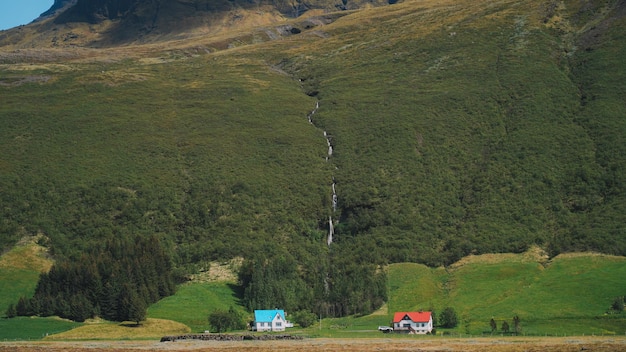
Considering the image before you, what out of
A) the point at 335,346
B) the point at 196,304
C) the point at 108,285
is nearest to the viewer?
the point at 335,346

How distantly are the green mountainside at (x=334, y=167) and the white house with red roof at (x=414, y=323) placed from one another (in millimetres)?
15400

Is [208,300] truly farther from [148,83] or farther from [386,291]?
[148,83]

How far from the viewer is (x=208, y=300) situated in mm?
95562

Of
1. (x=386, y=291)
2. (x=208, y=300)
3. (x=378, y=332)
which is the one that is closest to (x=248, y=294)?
(x=208, y=300)

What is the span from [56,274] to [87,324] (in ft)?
44.6

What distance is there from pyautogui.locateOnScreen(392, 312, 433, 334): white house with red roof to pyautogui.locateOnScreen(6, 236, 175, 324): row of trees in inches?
1010

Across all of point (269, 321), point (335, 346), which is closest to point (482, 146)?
point (269, 321)

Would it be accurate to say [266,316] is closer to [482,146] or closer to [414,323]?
[414,323]

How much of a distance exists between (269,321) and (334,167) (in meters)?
59.5

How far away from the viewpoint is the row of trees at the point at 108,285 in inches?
3428

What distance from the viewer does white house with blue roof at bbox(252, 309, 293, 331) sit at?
8438cm

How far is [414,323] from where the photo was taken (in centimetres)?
7862

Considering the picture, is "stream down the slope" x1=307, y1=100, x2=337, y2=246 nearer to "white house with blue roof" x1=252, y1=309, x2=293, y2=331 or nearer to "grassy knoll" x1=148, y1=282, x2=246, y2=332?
"grassy knoll" x1=148, y1=282, x2=246, y2=332

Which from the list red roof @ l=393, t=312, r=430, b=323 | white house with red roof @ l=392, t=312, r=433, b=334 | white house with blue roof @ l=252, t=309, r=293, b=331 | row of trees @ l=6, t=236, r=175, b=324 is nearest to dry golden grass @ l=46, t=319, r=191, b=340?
row of trees @ l=6, t=236, r=175, b=324
